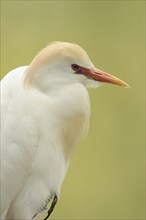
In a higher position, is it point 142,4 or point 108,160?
point 142,4

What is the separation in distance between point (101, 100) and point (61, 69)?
3.84 feet

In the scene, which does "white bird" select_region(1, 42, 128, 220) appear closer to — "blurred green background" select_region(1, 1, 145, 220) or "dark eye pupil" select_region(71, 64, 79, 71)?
"dark eye pupil" select_region(71, 64, 79, 71)

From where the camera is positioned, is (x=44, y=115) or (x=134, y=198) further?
(x=134, y=198)

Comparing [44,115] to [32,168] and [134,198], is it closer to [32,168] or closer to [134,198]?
[32,168]

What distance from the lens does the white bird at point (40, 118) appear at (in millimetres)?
978

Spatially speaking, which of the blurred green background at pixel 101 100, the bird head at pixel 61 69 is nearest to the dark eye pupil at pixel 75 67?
the bird head at pixel 61 69

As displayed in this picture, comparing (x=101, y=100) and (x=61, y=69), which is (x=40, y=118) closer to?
(x=61, y=69)

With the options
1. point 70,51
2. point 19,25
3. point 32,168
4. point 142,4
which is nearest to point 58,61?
point 70,51

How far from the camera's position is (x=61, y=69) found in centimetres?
99

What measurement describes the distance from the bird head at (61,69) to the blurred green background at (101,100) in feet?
3.62

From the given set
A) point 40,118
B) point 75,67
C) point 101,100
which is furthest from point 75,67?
point 101,100

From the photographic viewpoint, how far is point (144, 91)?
220 cm

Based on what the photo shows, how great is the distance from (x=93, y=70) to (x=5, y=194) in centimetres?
24

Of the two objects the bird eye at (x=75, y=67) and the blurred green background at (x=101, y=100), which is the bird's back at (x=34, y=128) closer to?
the bird eye at (x=75, y=67)
